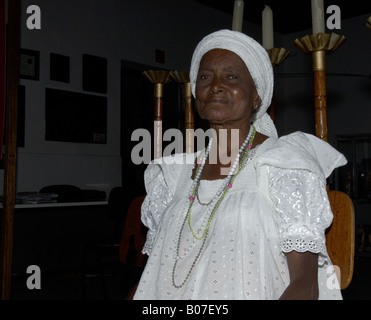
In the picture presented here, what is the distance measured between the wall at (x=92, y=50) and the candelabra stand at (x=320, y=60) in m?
3.97

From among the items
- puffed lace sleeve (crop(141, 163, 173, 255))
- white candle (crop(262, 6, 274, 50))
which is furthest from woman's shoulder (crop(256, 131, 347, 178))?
white candle (crop(262, 6, 274, 50))

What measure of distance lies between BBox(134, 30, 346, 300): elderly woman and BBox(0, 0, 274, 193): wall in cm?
373

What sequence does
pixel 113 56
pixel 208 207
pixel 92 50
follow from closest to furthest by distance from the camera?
pixel 208 207
pixel 92 50
pixel 113 56

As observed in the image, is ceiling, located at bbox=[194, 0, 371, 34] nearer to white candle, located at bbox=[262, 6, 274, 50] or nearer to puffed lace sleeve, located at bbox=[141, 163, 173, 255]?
white candle, located at bbox=[262, 6, 274, 50]

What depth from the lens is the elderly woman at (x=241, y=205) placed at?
4.07 feet

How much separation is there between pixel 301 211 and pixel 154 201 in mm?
575

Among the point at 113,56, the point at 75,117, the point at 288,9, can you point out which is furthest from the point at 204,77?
the point at 288,9

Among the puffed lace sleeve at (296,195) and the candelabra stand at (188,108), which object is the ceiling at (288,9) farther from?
the puffed lace sleeve at (296,195)

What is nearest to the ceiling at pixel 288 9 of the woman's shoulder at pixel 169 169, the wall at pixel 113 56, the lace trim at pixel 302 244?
the wall at pixel 113 56

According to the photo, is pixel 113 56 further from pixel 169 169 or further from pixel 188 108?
pixel 169 169

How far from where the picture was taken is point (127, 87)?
623 cm

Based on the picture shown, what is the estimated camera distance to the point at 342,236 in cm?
137
